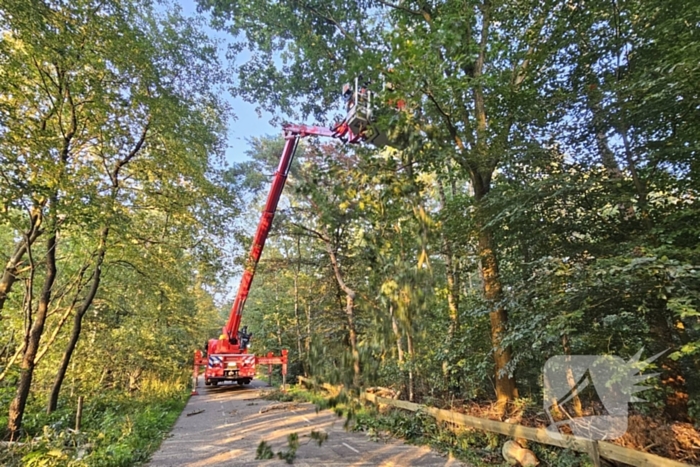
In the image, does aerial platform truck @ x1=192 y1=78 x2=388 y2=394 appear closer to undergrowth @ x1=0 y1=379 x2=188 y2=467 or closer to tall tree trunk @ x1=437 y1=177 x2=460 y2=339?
undergrowth @ x1=0 y1=379 x2=188 y2=467

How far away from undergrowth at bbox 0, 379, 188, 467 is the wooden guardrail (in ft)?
10.2

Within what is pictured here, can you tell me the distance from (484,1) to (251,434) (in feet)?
28.6

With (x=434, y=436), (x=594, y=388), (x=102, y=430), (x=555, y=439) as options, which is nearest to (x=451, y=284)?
(x=434, y=436)

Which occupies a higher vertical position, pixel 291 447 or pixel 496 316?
pixel 496 316

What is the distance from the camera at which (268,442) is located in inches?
247

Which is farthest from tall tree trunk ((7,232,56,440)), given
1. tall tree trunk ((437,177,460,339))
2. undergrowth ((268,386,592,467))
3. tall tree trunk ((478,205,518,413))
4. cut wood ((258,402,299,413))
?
tall tree trunk ((478,205,518,413))

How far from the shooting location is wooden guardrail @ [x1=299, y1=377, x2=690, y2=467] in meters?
3.43

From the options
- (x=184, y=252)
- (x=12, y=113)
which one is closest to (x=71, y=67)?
(x=12, y=113)

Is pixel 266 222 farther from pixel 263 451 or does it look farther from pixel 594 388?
pixel 594 388

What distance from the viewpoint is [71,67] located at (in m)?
5.32

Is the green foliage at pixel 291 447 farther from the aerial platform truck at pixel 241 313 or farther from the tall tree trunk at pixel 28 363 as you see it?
the aerial platform truck at pixel 241 313

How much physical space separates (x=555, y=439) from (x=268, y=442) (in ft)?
14.4

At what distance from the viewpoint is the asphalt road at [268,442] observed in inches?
206

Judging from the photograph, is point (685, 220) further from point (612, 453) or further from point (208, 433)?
point (208, 433)
